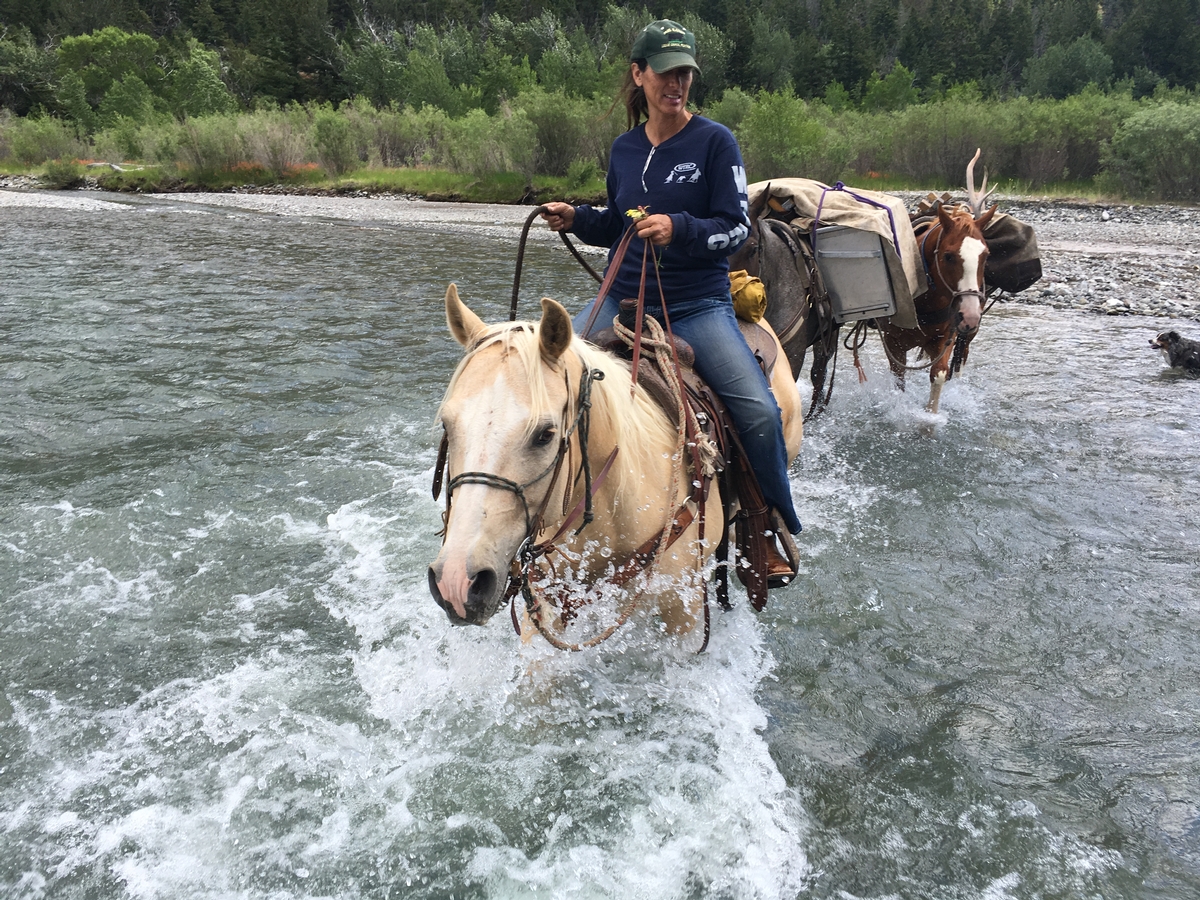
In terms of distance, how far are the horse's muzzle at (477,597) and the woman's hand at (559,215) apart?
6.12 ft

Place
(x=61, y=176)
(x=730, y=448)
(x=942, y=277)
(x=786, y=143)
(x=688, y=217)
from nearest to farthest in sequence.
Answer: (x=688, y=217) → (x=730, y=448) → (x=942, y=277) → (x=786, y=143) → (x=61, y=176)

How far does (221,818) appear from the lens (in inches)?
125

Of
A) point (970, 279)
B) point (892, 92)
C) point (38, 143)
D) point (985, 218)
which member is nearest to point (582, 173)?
point (985, 218)

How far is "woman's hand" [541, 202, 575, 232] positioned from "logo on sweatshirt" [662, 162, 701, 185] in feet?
1.63

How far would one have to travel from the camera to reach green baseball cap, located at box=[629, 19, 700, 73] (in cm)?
329

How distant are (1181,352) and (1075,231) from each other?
597 inches

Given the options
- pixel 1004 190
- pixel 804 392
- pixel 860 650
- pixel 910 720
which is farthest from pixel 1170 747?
pixel 1004 190

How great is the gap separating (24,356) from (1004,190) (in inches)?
1413

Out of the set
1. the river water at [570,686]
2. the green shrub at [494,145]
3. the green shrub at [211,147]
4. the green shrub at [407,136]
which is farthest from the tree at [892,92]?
the river water at [570,686]

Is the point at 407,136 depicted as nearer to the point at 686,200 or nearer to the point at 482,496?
the point at 686,200

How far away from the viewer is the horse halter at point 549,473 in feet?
7.22

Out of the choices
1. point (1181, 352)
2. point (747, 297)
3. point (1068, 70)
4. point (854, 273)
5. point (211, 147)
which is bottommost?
point (1181, 352)

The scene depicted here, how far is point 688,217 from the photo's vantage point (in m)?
3.18

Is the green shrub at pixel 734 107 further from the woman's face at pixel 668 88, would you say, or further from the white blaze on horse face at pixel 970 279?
the woman's face at pixel 668 88
